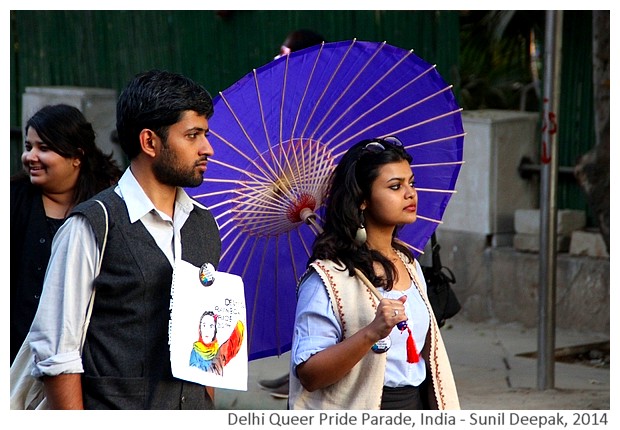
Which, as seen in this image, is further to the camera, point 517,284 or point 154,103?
point 517,284

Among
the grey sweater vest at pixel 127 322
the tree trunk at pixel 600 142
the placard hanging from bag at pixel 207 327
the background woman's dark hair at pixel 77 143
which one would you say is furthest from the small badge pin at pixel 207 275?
the tree trunk at pixel 600 142

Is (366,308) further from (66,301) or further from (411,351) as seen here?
(66,301)

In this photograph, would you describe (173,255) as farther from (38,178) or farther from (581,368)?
(581,368)

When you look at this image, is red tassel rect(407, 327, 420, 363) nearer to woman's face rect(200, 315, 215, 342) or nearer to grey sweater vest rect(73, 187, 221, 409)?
woman's face rect(200, 315, 215, 342)

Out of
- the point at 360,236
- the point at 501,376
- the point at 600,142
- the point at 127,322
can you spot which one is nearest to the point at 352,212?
the point at 360,236

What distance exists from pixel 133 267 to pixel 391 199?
904 millimetres

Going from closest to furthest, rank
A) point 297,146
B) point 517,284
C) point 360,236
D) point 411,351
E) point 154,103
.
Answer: point 154,103, point 411,351, point 360,236, point 297,146, point 517,284

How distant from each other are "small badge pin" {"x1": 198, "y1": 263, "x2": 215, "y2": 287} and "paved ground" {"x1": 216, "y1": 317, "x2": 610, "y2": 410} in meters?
3.60

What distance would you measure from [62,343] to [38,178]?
1.61m

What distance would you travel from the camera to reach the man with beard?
10.1 feet

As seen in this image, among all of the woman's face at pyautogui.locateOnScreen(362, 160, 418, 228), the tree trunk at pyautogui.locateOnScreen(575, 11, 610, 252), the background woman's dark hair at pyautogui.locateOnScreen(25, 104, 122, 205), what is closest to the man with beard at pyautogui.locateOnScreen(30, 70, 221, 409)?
the woman's face at pyautogui.locateOnScreen(362, 160, 418, 228)

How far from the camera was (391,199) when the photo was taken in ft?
11.8

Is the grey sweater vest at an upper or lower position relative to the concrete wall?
upper

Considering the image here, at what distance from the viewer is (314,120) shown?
4.02m
